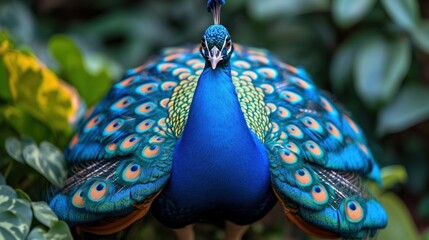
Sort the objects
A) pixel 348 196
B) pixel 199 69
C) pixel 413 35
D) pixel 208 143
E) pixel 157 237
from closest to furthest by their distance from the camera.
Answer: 1. pixel 208 143
2. pixel 348 196
3. pixel 199 69
4. pixel 157 237
5. pixel 413 35

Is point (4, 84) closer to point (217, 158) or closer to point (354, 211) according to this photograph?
point (217, 158)

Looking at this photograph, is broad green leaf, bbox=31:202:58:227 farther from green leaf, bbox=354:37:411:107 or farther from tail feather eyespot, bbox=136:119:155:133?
green leaf, bbox=354:37:411:107

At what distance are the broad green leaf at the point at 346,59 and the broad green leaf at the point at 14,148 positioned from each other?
5.75 ft

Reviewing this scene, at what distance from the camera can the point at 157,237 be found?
116 inches

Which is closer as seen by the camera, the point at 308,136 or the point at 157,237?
the point at 308,136

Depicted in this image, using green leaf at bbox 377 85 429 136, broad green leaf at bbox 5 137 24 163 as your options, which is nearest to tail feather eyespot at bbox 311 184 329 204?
broad green leaf at bbox 5 137 24 163

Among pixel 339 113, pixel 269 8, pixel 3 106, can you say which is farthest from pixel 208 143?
pixel 269 8

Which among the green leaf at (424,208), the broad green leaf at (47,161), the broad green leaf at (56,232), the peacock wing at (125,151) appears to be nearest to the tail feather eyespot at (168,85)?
the peacock wing at (125,151)

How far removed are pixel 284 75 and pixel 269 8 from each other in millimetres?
1193

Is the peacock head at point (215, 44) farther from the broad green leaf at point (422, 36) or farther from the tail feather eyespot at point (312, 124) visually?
the broad green leaf at point (422, 36)

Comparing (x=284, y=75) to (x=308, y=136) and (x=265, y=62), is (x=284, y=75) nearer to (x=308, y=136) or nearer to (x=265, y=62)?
(x=265, y=62)

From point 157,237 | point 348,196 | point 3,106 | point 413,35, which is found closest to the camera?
point 348,196

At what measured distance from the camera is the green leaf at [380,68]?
132 inches

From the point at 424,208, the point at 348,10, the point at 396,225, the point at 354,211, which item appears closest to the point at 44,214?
the point at 354,211
